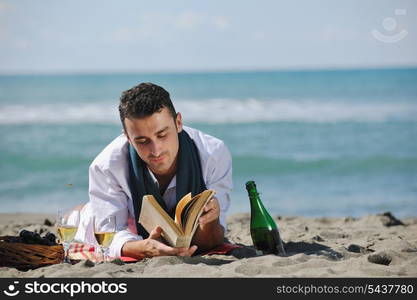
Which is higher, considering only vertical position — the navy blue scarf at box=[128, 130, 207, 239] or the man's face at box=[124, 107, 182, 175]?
the man's face at box=[124, 107, 182, 175]

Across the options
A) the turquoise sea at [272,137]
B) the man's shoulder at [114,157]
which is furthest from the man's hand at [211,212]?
the turquoise sea at [272,137]

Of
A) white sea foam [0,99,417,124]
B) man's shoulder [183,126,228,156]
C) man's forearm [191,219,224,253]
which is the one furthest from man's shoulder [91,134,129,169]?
white sea foam [0,99,417,124]

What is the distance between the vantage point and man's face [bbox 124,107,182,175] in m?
3.99

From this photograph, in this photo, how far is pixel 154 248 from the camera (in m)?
3.99

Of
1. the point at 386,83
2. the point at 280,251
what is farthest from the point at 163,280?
the point at 386,83

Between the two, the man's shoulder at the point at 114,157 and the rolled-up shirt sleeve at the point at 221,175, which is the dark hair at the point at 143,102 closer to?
the man's shoulder at the point at 114,157

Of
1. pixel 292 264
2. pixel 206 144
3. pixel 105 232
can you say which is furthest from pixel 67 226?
pixel 292 264

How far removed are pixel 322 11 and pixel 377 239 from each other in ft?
96.7

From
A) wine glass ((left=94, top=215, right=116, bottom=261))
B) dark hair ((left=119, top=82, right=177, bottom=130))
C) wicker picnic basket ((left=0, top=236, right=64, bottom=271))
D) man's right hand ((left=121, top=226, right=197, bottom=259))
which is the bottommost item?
wicker picnic basket ((left=0, top=236, right=64, bottom=271))

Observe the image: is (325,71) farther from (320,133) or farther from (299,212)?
(299,212)

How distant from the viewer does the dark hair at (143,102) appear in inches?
157

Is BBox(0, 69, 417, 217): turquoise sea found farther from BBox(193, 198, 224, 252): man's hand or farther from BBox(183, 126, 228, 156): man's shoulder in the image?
BBox(193, 198, 224, 252): man's hand

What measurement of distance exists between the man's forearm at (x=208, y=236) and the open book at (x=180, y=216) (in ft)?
A: 1.04

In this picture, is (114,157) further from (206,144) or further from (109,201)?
(206,144)
